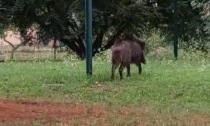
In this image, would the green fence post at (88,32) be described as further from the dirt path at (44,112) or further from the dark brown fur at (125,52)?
the dirt path at (44,112)

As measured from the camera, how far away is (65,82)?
573 inches

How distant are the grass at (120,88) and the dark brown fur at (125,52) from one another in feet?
1.19

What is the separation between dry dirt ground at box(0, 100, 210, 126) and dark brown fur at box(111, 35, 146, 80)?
4333mm

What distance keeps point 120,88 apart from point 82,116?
4.05m

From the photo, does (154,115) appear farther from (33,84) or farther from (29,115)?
(33,84)

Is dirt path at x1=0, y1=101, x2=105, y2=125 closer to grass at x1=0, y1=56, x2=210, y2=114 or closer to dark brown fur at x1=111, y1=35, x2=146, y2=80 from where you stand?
grass at x1=0, y1=56, x2=210, y2=114

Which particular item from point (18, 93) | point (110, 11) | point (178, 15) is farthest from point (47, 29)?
point (18, 93)

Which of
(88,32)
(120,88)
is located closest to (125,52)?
(88,32)

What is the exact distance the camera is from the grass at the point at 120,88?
1124 centimetres

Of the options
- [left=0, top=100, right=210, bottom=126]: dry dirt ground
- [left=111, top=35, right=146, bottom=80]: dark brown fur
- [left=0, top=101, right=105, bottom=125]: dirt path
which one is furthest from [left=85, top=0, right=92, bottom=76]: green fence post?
[left=0, top=100, right=210, bottom=126]: dry dirt ground

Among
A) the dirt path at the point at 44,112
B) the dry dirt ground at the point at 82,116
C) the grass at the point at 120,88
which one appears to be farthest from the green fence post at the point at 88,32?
the dry dirt ground at the point at 82,116

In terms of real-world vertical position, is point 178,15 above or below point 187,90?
above

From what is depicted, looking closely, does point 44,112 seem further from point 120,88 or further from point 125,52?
point 125,52

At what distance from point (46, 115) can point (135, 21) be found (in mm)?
18541
